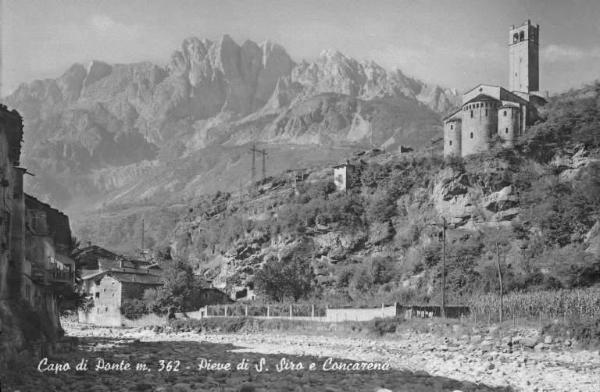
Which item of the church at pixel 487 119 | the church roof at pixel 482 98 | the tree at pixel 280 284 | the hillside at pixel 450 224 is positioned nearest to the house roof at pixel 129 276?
the tree at pixel 280 284

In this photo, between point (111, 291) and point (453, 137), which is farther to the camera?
point (453, 137)

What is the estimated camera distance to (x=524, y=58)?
111m

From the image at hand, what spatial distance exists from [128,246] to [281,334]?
459ft

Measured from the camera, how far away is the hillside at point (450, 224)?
80375 millimetres

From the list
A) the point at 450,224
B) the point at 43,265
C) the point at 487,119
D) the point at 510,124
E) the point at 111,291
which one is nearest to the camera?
the point at 43,265

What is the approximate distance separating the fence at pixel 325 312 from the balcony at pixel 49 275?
2191 cm

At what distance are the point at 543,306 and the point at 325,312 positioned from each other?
17.7 m

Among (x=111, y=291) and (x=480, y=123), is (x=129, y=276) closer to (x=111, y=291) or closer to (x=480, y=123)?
(x=111, y=291)

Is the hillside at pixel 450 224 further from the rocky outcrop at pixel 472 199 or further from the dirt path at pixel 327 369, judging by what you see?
the dirt path at pixel 327 369

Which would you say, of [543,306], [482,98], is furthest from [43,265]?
[482,98]

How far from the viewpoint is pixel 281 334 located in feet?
204

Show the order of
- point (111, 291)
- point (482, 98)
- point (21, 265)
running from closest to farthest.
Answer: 1. point (21, 265)
2. point (111, 291)
3. point (482, 98)

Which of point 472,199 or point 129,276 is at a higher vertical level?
point 472,199

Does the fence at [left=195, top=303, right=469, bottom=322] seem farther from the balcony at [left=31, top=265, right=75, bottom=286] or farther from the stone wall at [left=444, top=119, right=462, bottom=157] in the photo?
the stone wall at [left=444, top=119, right=462, bottom=157]
